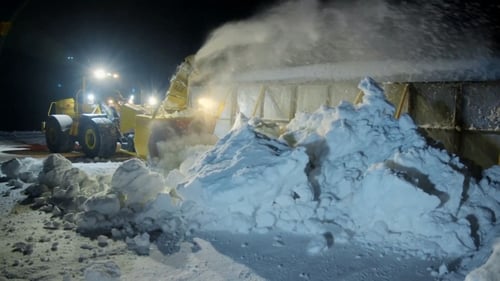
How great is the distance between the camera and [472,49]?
25.0ft

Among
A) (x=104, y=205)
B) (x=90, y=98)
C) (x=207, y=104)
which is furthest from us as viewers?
(x=90, y=98)

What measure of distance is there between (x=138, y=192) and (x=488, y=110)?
6.69 meters

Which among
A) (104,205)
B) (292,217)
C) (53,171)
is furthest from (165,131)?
(292,217)

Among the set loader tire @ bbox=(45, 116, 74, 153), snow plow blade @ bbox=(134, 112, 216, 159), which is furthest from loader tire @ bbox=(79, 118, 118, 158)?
snow plow blade @ bbox=(134, 112, 216, 159)

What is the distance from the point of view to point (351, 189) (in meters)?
4.32

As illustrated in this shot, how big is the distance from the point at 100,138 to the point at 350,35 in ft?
26.1

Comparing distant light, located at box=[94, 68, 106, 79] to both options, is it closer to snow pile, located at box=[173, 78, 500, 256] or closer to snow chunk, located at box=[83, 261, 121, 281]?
snow pile, located at box=[173, 78, 500, 256]

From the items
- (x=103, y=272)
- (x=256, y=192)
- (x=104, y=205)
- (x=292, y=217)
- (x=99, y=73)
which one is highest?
(x=99, y=73)

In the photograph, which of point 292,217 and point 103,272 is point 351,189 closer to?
point 292,217

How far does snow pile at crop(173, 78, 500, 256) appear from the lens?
12.7 feet

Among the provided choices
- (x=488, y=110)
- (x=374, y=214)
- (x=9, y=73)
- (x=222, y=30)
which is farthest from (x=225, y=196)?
(x=9, y=73)

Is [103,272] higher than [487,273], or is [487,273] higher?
[487,273]

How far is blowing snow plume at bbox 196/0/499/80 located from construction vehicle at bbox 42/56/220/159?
1235 millimetres

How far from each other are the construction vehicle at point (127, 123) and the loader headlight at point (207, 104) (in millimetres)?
306
